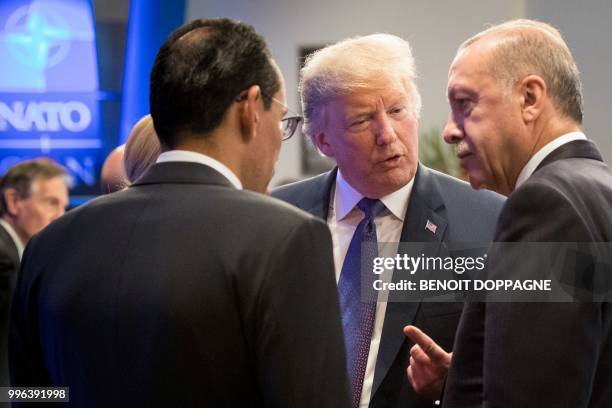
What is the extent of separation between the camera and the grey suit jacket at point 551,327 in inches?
63.5

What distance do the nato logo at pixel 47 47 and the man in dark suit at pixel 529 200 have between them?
4.75 m

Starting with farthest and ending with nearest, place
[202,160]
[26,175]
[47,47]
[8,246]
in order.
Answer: [47,47]
[26,175]
[8,246]
[202,160]

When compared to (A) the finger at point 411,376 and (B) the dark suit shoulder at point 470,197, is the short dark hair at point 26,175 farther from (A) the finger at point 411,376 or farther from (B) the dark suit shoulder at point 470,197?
(A) the finger at point 411,376

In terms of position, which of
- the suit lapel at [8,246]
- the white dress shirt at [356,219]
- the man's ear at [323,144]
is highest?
the man's ear at [323,144]

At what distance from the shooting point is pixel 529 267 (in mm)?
1684

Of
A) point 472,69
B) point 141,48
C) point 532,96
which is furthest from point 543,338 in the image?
point 141,48

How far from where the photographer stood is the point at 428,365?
2.11 metres

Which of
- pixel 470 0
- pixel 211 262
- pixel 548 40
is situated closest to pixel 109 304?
pixel 211 262

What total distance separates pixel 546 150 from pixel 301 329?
72 cm

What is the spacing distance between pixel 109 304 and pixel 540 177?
85cm

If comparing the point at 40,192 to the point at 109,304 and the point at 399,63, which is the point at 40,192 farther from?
the point at 109,304

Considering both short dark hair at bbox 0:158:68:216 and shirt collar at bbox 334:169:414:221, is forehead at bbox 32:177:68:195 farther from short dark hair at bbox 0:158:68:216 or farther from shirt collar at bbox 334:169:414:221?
shirt collar at bbox 334:169:414:221

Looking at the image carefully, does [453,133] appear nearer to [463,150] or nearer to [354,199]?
[463,150]

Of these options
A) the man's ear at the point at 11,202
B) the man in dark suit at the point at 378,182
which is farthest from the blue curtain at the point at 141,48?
the man in dark suit at the point at 378,182
